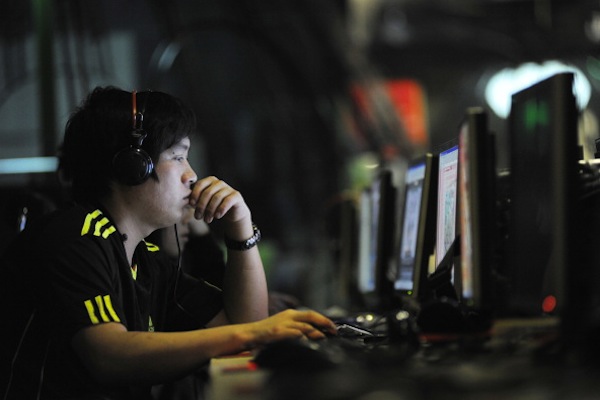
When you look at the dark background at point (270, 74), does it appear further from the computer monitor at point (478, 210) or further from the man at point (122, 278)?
the computer monitor at point (478, 210)

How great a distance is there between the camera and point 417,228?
269 centimetres

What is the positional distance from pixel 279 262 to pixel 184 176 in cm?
732

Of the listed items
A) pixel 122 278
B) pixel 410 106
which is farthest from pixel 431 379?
pixel 410 106

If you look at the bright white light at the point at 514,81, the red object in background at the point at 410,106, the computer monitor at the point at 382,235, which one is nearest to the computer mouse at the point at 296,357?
the computer monitor at the point at 382,235

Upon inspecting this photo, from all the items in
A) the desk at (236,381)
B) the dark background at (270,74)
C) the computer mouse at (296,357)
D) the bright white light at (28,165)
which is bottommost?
the desk at (236,381)

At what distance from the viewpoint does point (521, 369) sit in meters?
1.20

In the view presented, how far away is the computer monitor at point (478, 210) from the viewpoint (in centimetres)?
165

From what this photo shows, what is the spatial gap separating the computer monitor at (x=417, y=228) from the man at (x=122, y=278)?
44 cm

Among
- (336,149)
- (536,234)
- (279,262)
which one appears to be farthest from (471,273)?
(336,149)

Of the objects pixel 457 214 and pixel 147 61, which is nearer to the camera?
pixel 457 214

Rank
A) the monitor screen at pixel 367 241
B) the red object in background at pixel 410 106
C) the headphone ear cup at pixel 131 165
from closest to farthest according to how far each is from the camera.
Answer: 1. the headphone ear cup at pixel 131 165
2. the monitor screen at pixel 367 241
3. the red object in background at pixel 410 106

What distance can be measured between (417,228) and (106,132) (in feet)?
3.27

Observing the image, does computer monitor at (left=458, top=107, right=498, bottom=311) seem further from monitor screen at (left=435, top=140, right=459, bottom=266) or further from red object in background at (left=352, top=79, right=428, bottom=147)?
red object in background at (left=352, top=79, right=428, bottom=147)

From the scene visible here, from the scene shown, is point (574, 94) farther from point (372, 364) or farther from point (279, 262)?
point (279, 262)
